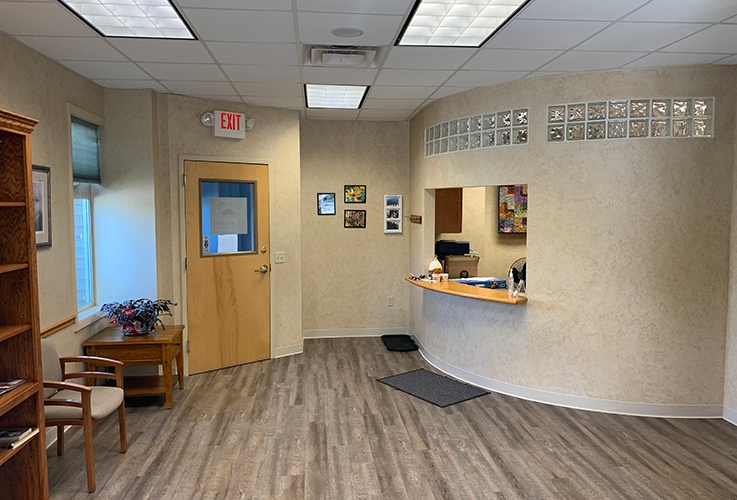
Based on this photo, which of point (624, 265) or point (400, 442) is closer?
point (400, 442)

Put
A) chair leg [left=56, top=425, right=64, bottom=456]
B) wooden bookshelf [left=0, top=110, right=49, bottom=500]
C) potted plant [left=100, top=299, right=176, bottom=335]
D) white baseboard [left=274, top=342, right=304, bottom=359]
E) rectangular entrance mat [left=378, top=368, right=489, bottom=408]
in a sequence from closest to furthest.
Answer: wooden bookshelf [left=0, top=110, right=49, bottom=500]
chair leg [left=56, top=425, right=64, bottom=456]
potted plant [left=100, top=299, right=176, bottom=335]
rectangular entrance mat [left=378, top=368, right=489, bottom=408]
white baseboard [left=274, top=342, right=304, bottom=359]

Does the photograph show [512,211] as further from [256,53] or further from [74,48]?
[74,48]

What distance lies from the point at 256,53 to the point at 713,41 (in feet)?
9.52

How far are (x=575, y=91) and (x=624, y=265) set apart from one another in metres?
1.40

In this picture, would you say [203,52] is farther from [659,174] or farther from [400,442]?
[659,174]

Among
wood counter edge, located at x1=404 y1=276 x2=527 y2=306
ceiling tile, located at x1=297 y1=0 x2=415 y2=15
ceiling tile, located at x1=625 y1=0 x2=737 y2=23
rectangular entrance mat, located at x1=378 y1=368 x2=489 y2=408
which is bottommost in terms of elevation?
rectangular entrance mat, located at x1=378 y1=368 x2=489 y2=408

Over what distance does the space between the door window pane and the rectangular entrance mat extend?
1.95 metres

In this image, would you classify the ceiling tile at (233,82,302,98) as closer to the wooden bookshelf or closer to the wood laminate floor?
the wooden bookshelf

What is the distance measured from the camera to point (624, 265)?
428 cm

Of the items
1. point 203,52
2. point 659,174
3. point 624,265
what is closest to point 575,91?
point 659,174

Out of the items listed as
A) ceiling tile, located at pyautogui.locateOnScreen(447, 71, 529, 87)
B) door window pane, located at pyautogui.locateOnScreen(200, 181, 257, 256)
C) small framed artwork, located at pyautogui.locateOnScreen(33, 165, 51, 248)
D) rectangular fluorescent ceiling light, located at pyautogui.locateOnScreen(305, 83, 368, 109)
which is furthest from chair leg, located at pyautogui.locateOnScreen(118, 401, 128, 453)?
ceiling tile, located at pyautogui.locateOnScreen(447, 71, 529, 87)

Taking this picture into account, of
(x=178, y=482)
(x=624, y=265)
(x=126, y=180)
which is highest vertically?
(x=126, y=180)

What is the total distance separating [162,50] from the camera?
366 centimetres

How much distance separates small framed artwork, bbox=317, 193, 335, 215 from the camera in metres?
6.77
